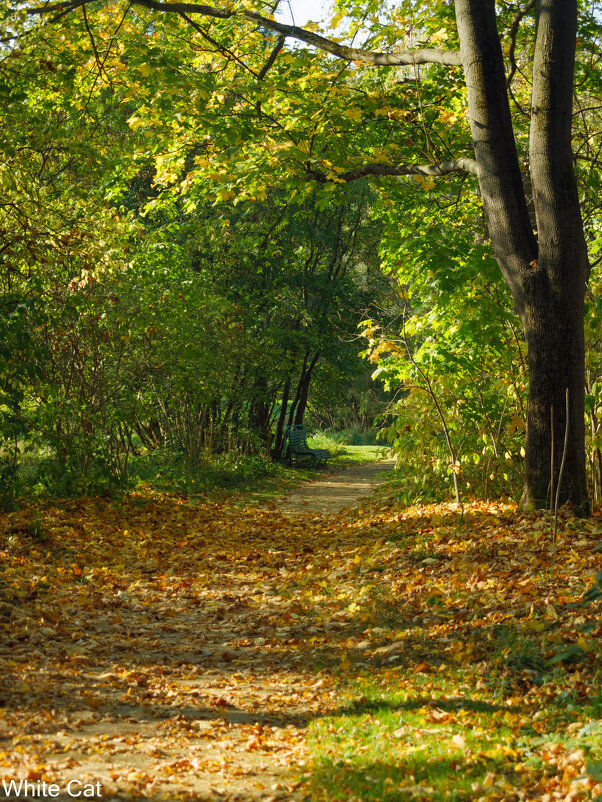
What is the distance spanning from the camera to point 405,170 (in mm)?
7848

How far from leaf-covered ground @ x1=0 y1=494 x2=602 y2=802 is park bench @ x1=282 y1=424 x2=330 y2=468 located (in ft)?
31.5

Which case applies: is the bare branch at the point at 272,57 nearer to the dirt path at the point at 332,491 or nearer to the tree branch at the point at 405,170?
the tree branch at the point at 405,170

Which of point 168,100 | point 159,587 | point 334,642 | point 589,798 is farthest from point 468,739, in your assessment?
point 168,100

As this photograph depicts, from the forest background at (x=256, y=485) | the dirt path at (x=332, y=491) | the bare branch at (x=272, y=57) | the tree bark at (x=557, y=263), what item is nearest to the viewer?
the forest background at (x=256, y=485)

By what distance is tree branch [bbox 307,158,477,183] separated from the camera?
25.0ft

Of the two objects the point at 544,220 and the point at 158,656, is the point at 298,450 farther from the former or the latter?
the point at 158,656

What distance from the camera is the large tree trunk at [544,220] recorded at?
22.3ft

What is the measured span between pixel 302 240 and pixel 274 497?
7.11 metres

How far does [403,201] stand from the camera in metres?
9.22

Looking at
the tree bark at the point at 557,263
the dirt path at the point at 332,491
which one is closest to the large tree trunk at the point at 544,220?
the tree bark at the point at 557,263

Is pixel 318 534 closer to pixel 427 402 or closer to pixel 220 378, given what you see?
pixel 427 402

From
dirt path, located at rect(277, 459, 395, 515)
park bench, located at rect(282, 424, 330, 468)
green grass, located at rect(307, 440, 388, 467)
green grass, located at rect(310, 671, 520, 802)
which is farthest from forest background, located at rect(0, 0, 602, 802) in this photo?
green grass, located at rect(307, 440, 388, 467)

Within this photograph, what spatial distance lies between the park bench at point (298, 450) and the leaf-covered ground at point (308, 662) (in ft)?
31.5

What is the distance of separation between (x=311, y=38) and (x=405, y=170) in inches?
68.3
